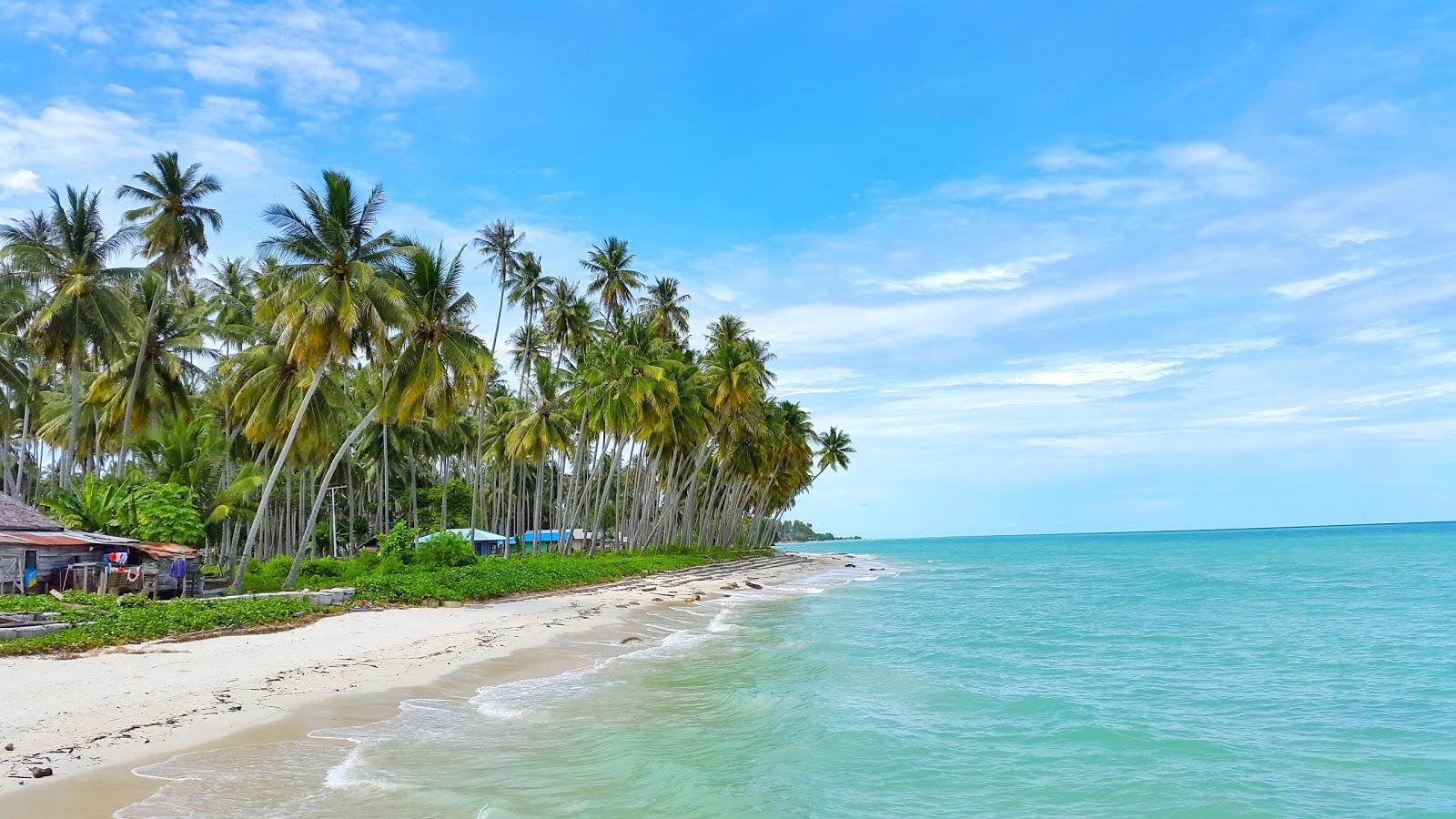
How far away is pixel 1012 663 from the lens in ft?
54.6

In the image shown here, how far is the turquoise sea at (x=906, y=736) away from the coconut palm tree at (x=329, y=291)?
1049cm

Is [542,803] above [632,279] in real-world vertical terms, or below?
below

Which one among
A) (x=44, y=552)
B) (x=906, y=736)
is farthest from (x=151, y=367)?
(x=906, y=736)

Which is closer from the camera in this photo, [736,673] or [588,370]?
[736,673]

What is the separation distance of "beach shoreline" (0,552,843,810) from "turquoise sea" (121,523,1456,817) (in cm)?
67

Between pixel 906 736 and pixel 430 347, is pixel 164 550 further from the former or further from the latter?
pixel 906 736

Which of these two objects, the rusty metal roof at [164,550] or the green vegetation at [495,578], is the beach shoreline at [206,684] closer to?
the green vegetation at [495,578]

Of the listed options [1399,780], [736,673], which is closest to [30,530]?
[736,673]

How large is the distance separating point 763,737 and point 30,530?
17.3m

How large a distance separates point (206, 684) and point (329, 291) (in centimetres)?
1260

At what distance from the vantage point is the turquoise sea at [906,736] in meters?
7.82

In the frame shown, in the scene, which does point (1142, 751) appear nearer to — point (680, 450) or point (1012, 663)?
point (1012, 663)

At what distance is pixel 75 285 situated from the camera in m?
23.8

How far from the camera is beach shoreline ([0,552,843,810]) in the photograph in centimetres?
751
